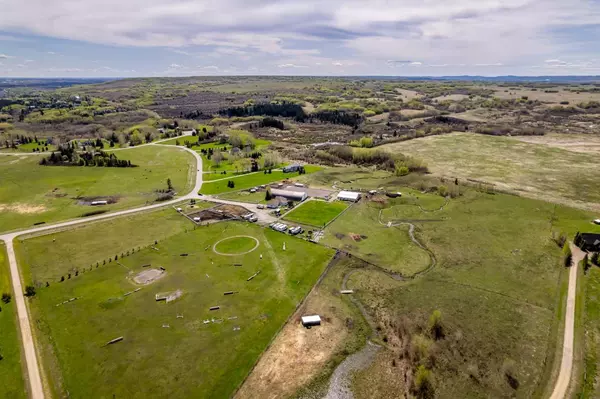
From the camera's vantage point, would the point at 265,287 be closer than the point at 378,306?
No

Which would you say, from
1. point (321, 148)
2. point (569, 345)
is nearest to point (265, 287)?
point (569, 345)

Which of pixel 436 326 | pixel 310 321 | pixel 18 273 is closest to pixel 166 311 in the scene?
pixel 310 321

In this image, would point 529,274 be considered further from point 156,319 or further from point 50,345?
point 50,345

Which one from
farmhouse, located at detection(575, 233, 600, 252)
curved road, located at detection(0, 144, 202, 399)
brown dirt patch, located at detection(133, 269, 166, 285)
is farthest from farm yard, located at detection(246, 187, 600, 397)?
brown dirt patch, located at detection(133, 269, 166, 285)

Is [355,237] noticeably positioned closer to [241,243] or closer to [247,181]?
[241,243]

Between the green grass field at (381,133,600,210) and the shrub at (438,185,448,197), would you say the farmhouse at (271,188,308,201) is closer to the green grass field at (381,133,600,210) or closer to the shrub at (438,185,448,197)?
the shrub at (438,185,448,197)

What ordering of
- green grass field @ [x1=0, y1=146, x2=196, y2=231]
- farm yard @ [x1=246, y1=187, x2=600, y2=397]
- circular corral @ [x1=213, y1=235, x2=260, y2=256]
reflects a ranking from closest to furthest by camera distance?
farm yard @ [x1=246, y1=187, x2=600, y2=397] < circular corral @ [x1=213, y1=235, x2=260, y2=256] < green grass field @ [x1=0, y1=146, x2=196, y2=231]
